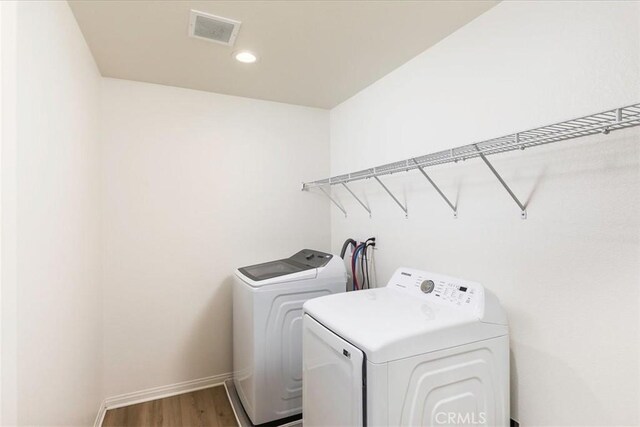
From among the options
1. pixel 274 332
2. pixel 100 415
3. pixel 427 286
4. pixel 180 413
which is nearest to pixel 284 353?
pixel 274 332

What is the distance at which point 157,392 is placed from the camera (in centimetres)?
250

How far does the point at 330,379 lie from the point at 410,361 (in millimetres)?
374

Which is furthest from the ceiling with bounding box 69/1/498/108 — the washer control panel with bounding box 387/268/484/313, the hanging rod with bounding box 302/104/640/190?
the washer control panel with bounding box 387/268/484/313

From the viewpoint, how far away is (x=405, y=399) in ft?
3.90

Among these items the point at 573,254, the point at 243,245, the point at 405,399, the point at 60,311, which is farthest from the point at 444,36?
the point at 60,311

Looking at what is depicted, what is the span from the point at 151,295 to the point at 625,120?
2.81m

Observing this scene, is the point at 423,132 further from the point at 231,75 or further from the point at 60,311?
the point at 60,311

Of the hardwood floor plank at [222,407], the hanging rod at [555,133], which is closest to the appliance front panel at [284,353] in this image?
the hardwood floor plank at [222,407]

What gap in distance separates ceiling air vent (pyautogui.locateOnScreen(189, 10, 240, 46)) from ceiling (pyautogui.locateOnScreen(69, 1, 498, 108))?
4 centimetres

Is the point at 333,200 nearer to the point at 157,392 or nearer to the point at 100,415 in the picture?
the point at 157,392

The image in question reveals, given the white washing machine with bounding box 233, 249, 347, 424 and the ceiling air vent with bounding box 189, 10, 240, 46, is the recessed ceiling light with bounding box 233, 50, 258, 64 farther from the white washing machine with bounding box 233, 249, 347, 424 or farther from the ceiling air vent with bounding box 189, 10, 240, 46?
the white washing machine with bounding box 233, 249, 347, 424

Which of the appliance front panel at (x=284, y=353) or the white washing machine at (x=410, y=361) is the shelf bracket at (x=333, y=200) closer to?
the appliance front panel at (x=284, y=353)

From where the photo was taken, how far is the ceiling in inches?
62.6

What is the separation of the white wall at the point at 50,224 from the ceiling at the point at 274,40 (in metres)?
0.22
